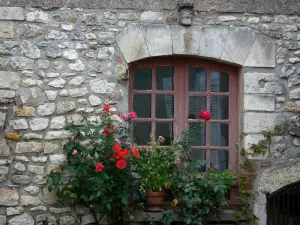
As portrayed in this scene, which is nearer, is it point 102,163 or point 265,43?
point 102,163

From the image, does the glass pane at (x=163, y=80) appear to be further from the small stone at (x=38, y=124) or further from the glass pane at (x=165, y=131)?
the small stone at (x=38, y=124)

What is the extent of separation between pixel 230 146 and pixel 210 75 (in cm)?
78

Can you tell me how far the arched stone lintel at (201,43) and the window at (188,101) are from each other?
0.70 ft

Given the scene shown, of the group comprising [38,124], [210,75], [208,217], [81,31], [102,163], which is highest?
[81,31]

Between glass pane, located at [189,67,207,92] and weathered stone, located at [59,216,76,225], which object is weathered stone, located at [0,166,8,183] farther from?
glass pane, located at [189,67,207,92]

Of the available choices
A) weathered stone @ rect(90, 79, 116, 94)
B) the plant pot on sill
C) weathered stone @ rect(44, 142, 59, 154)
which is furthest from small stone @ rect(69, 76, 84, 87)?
the plant pot on sill

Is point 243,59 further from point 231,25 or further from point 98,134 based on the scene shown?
point 98,134

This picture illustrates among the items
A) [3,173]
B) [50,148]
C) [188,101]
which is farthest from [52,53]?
[188,101]

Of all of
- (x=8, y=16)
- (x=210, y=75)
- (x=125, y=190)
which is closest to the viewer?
(x=125, y=190)

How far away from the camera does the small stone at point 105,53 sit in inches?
218

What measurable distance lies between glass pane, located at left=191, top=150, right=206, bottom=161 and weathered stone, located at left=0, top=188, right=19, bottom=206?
5.99 ft

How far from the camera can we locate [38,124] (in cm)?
539

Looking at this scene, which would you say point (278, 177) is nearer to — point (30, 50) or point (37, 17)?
point (30, 50)

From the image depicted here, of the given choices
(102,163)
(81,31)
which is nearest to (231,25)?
(81,31)
